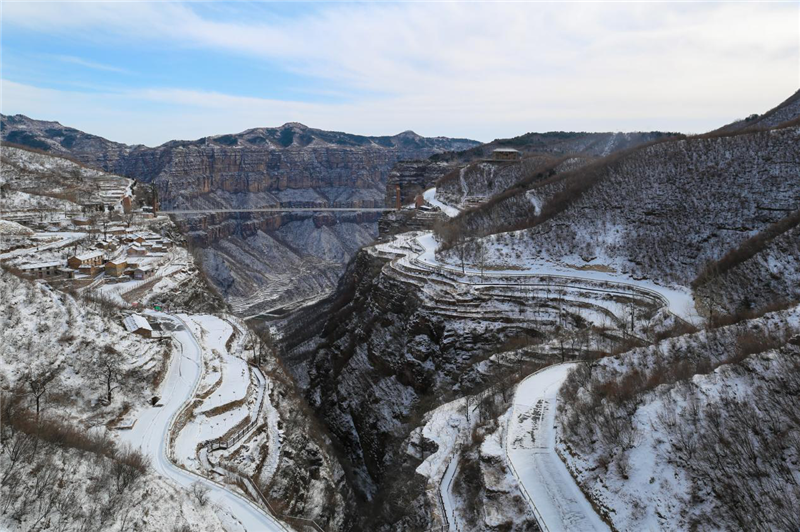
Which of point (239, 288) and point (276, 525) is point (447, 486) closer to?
point (276, 525)

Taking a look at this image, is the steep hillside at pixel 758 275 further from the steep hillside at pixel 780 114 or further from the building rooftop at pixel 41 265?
the building rooftop at pixel 41 265

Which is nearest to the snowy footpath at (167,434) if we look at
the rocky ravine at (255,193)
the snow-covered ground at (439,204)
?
the snow-covered ground at (439,204)

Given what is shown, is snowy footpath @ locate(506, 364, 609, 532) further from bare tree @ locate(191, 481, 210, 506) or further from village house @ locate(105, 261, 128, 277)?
village house @ locate(105, 261, 128, 277)

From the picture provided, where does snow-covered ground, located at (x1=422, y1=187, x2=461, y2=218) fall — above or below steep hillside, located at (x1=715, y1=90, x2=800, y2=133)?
below

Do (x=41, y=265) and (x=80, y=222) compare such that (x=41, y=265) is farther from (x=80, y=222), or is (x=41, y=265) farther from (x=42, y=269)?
(x=80, y=222)

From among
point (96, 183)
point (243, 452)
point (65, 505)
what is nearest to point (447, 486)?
point (243, 452)

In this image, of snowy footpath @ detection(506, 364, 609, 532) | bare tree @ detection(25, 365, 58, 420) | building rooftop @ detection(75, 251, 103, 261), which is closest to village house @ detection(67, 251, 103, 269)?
building rooftop @ detection(75, 251, 103, 261)
